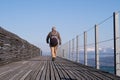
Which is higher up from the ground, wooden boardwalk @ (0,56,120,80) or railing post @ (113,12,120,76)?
railing post @ (113,12,120,76)

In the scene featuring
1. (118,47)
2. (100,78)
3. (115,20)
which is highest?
(115,20)

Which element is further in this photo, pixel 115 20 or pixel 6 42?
pixel 6 42

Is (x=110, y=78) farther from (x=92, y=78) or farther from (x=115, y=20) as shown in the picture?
(x=115, y=20)

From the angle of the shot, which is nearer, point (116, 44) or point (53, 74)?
point (53, 74)

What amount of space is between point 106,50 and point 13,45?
649 cm

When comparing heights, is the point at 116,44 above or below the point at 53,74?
above

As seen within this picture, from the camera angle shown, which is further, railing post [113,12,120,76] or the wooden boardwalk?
railing post [113,12,120,76]

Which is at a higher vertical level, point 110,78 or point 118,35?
point 118,35

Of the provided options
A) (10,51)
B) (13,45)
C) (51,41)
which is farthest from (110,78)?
(51,41)

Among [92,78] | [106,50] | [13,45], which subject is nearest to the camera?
[92,78]

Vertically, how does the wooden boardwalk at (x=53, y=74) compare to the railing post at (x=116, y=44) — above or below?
below

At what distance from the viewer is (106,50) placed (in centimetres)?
1255

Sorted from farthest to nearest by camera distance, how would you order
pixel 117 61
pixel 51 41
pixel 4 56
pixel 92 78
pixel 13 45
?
pixel 51 41, pixel 13 45, pixel 4 56, pixel 117 61, pixel 92 78

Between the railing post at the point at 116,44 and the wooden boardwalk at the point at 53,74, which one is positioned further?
the railing post at the point at 116,44
